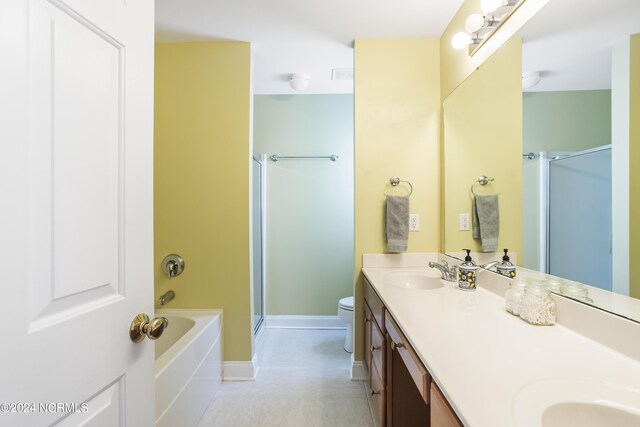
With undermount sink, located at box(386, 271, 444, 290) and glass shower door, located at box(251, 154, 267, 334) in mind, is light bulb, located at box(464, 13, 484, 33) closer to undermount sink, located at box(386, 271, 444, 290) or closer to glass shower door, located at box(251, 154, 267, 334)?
undermount sink, located at box(386, 271, 444, 290)

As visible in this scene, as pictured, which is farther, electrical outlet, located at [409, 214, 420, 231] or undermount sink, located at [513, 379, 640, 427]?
electrical outlet, located at [409, 214, 420, 231]

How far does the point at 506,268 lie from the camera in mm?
1212

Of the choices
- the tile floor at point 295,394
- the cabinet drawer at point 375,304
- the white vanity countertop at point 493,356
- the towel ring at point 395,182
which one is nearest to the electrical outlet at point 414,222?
the towel ring at point 395,182

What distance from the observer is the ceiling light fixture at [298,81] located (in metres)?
2.27

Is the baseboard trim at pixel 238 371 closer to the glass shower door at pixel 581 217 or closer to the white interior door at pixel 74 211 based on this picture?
the white interior door at pixel 74 211

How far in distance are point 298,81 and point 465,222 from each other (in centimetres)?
176

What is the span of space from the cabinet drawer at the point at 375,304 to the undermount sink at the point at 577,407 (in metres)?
0.72

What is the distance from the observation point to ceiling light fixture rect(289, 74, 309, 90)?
89.4 inches

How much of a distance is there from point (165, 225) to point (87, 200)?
1.50 metres

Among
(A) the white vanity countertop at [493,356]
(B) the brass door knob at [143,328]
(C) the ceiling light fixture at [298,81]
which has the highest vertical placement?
(C) the ceiling light fixture at [298,81]

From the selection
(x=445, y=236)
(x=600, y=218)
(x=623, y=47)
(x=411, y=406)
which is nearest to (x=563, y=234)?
(x=600, y=218)

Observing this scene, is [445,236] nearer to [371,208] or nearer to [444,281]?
[444,281]

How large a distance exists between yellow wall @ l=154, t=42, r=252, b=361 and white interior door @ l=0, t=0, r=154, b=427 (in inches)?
46.4

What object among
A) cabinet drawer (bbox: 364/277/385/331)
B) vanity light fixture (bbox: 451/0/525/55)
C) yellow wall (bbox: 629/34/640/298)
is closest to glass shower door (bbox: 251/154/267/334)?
cabinet drawer (bbox: 364/277/385/331)
